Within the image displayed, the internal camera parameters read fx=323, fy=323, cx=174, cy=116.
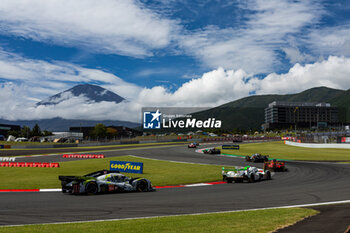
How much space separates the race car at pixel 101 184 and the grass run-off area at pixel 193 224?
7675 mm

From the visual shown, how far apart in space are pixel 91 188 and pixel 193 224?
9.50 metres

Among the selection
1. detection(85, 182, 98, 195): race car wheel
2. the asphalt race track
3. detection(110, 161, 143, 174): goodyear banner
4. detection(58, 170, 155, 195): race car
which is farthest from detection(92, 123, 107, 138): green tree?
the asphalt race track

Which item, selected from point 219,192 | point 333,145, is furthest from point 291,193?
point 333,145

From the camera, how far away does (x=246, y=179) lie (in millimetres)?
23469

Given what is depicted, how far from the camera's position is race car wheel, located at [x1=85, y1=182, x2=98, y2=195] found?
17.6m

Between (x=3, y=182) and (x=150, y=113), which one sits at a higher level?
(x=150, y=113)

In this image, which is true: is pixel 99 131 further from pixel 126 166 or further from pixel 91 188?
pixel 91 188

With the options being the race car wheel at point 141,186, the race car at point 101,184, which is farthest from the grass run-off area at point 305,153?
the race car at point 101,184

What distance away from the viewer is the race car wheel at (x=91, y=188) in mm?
17647

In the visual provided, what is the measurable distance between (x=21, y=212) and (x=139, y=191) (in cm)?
771

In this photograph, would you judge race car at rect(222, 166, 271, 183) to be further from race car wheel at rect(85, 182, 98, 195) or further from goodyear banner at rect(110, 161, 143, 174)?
race car wheel at rect(85, 182, 98, 195)

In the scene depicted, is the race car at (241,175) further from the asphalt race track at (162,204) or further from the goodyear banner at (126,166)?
the goodyear banner at (126,166)

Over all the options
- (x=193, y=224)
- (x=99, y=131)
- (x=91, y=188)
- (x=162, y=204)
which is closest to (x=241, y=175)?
(x=162, y=204)

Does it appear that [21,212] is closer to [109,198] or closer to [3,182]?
[109,198]
